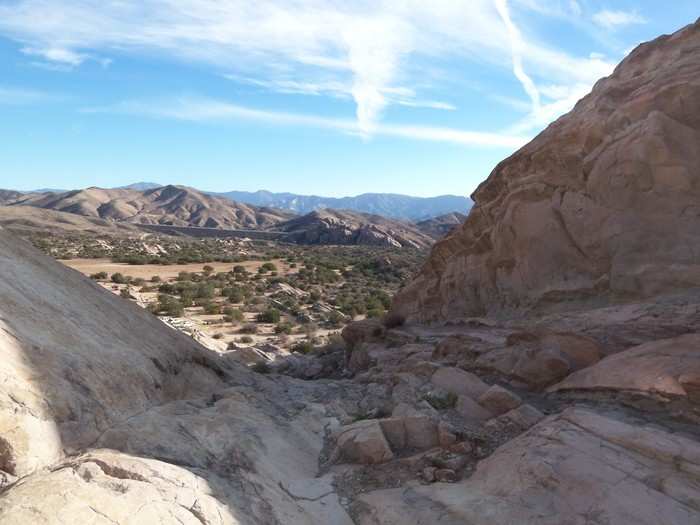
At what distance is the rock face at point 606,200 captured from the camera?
8.90m

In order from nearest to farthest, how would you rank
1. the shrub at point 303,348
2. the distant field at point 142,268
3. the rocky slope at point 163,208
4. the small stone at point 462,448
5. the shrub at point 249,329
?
1. the small stone at point 462,448
2. the shrub at point 303,348
3. the shrub at point 249,329
4. the distant field at point 142,268
5. the rocky slope at point 163,208

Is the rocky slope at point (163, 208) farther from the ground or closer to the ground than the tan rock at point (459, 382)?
farther from the ground

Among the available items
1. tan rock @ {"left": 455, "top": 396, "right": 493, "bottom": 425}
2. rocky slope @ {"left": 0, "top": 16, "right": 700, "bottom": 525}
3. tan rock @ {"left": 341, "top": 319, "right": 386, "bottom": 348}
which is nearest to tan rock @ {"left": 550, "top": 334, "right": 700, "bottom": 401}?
rocky slope @ {"left": 0, "top": 16, "right": 700, "bottom": 525}

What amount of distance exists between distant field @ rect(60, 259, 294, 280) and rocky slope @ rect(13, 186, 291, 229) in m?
92.4

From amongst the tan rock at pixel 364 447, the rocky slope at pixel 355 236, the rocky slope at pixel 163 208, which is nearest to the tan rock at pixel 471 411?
the tan rock at pixel 364 447

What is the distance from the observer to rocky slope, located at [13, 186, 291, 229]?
139 m

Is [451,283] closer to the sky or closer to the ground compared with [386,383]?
closer to the sky

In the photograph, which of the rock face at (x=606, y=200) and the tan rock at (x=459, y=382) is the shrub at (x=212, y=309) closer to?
the rock face at (x=606, y=200)

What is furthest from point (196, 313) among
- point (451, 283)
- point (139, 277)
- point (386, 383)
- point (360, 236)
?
point (360, 236)

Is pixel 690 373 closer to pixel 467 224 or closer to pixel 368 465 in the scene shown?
pixel 368 465

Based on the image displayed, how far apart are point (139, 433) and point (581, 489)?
4322 millimetres

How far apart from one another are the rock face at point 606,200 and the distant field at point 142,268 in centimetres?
Answer: 2636

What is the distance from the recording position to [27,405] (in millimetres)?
4645

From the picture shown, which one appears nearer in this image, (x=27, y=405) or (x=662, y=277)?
(x=27, y=405)
